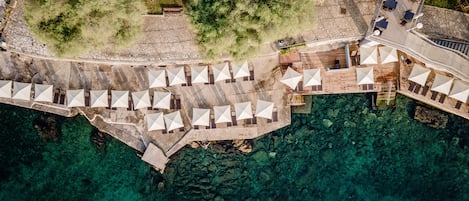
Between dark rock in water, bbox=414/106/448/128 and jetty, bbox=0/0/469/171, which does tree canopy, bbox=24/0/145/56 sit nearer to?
jetty, bbox=0/0/469/171

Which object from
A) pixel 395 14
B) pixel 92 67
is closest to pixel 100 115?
pixel 92 67

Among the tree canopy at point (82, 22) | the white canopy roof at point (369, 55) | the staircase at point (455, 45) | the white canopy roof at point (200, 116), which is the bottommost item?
the white canopy roof at point (200, 116)

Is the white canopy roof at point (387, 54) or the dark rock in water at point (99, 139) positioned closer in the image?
the white canopy roof at point (387, 54)

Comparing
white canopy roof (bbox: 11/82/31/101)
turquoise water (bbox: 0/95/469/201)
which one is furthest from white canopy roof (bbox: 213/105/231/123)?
white canopy roof (bbox: 11/82/31/101)

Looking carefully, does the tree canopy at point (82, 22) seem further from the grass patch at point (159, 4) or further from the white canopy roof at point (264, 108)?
the white canopy roof at point (264, 108)

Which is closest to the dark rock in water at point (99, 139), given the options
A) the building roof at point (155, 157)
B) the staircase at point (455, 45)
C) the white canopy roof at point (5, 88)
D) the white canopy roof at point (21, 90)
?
the building roof at point (155, 157)

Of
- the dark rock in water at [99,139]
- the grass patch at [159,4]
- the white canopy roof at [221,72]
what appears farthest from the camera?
the dark rock in water at [99,139]

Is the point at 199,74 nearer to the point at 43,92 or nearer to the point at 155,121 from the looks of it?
the point at 155,121

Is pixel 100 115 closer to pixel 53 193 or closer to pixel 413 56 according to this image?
pixel 53 193
